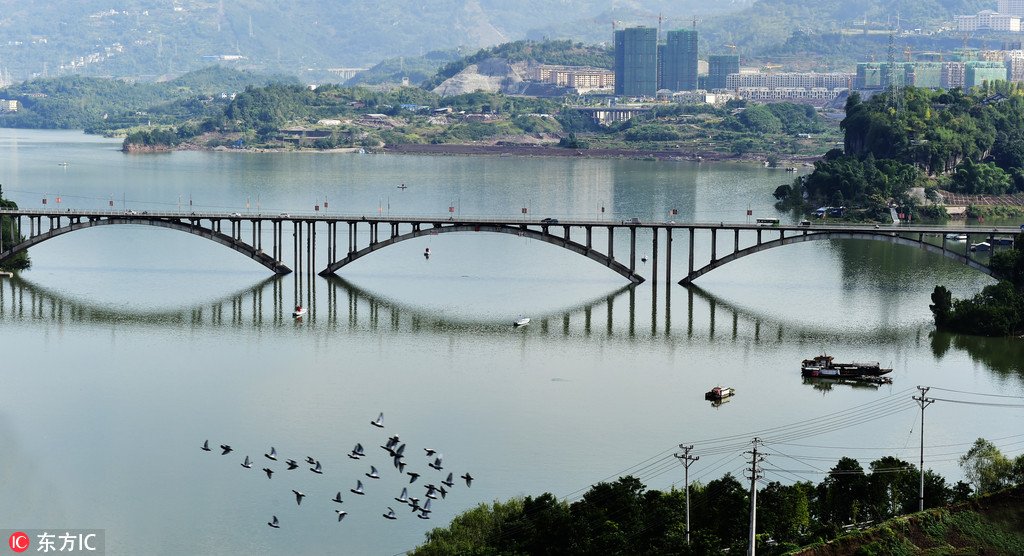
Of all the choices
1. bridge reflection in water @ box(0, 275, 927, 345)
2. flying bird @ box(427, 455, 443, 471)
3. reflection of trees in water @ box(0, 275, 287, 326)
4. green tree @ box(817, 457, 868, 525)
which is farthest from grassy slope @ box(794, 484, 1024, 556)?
reflection of trees in water @ box(0, 275, 287, 326)

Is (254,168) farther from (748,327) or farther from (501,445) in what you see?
(501,445)

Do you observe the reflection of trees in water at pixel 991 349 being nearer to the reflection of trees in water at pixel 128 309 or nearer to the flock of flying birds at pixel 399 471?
the flock of flying birds at pixel 399 471

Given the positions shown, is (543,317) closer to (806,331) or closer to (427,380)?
(806,331)

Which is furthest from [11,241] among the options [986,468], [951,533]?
[951,533]

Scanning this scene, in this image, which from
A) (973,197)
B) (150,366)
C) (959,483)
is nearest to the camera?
(959,483)

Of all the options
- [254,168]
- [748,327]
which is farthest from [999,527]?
[254,168]

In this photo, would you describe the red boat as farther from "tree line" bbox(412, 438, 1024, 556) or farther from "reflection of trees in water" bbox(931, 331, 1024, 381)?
"tree line" bbox(412, 438, 1024, 556)
